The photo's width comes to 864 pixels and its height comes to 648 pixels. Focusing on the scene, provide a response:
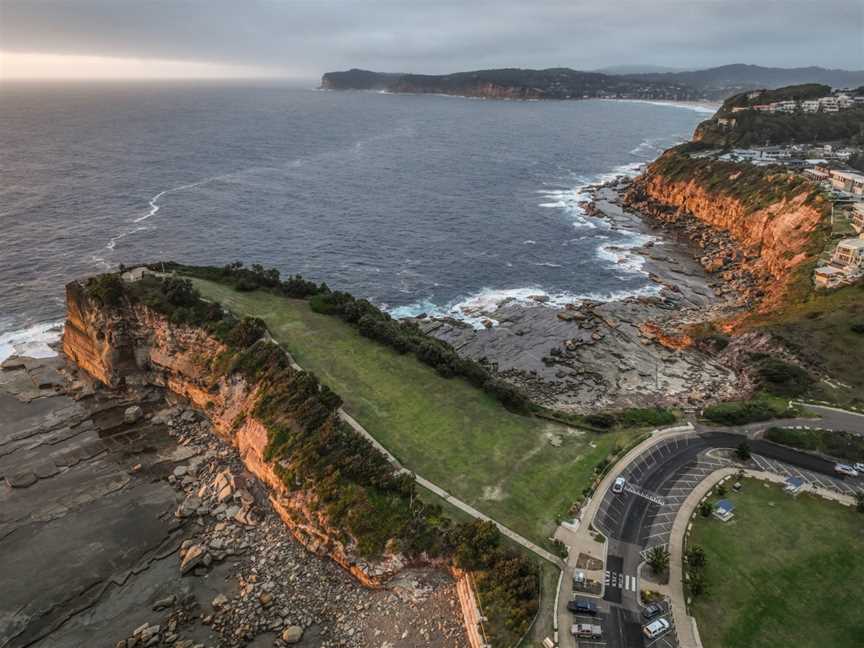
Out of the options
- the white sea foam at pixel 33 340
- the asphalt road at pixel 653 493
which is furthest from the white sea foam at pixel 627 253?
the white sea foam at pixel 33 340

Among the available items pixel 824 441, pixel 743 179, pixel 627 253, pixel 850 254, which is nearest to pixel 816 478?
pixel 824 441

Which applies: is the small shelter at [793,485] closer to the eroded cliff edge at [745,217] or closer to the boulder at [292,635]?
the eroded cliff edge at [745,217]

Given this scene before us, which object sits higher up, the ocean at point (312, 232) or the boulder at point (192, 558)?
the ocean at point (312, 232)

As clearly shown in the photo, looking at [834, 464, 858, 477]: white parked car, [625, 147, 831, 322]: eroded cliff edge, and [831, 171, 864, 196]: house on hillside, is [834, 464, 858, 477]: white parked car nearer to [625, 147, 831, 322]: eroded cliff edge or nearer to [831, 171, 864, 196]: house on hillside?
[625, 147, 831, 322]: eroded cliff edge

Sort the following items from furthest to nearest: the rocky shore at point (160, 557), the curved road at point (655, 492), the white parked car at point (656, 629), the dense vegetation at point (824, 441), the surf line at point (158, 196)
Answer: the surf line at point (158, 196) → the dense vegetation at point (824, 441) → the rocky shore at point (160, 557) → the curved road at point (655, 492) → the white parked car at point (656, 629)

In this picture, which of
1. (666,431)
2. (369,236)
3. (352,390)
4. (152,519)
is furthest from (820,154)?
(152,519)

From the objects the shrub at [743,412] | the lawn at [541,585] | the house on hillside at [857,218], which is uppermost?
the house on hillside at [857,218]

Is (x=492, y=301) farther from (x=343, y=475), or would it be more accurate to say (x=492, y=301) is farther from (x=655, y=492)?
(x=343, y=475)
